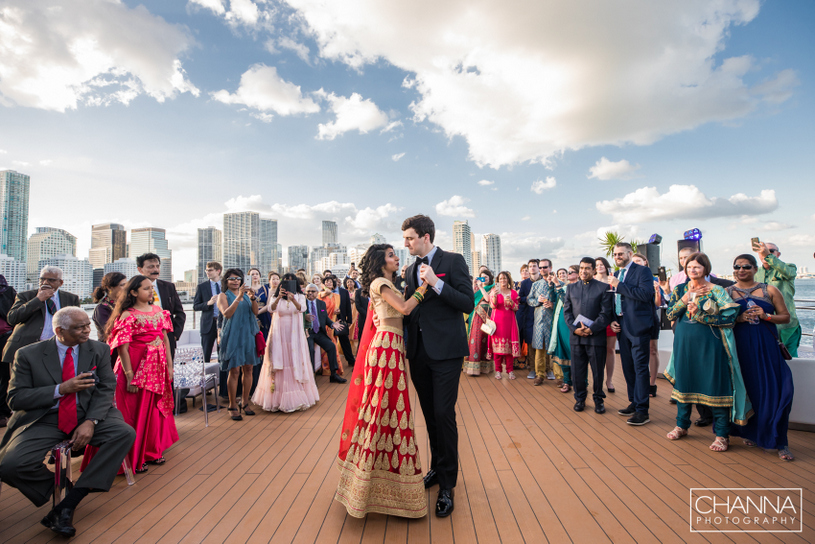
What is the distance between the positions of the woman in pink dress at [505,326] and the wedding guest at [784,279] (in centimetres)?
320

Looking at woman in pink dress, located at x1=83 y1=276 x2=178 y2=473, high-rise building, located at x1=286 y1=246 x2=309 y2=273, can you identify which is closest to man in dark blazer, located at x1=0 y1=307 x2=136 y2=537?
woman in pink dress, located at x1=83 y1=276 x2=178 y2=473

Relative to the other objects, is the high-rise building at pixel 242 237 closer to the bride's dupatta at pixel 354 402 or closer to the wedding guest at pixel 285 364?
the wedding guest at pixel 285 364

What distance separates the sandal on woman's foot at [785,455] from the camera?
119 inches

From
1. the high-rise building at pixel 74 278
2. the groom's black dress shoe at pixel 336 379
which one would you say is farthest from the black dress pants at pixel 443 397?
the groom's black dress shoe at pixel 336 379

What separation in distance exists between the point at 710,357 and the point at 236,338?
15.8 feet

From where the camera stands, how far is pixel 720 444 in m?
3.25

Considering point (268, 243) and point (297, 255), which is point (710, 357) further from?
point (268, 243)

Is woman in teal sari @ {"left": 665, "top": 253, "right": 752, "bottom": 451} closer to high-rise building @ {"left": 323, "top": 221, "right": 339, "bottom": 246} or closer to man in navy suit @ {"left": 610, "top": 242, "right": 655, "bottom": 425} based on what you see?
man in navy suit @ {"left": 610, "top": 242, "right": 655, "bottom": 425}

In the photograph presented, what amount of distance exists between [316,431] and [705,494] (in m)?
3.28

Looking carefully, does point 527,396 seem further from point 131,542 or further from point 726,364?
point 131,542

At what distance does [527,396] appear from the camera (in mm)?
5234

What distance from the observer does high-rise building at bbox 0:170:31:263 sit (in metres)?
26.3

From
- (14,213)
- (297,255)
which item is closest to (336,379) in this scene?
(14,213)

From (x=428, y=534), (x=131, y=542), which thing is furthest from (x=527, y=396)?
(x=131, y=542)
